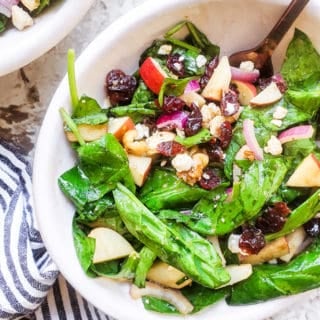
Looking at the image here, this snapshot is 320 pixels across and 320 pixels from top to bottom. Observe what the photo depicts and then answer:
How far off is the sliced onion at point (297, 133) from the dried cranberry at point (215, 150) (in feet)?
0.34

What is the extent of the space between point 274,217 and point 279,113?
169 mm

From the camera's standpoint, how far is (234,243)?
1.39 metres

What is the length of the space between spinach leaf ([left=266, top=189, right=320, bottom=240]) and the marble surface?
8.4 inches

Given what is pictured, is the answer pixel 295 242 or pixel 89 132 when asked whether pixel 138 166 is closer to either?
pixel 89 132

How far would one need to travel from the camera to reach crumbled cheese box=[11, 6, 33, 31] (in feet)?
4.56

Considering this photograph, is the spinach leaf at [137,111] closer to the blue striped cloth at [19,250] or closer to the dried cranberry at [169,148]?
the dried cranberry at [169,148]

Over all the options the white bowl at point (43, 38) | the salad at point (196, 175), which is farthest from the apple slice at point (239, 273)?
the white bowl at point (43, 38)

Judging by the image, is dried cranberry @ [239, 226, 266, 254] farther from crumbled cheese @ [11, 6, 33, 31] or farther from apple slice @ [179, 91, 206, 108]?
crumbled cheese @ [11, 6, 33, 31]

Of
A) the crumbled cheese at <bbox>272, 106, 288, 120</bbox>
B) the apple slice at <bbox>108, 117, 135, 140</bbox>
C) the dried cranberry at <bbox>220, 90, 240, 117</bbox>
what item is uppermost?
the apple slice at <bbox>108, 117, 135, 140</bbox>

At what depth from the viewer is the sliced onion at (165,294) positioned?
1409 mm

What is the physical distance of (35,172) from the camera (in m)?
1.34

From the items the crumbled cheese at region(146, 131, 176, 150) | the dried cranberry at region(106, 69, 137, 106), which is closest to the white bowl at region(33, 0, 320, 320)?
the dried cranberry at region(106, 69, 137, 106)

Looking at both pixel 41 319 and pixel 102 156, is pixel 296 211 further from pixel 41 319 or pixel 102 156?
pixel 41 319

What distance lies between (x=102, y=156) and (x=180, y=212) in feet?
0.54
